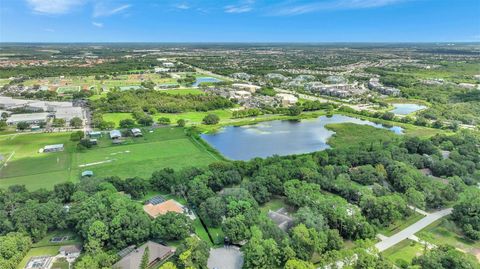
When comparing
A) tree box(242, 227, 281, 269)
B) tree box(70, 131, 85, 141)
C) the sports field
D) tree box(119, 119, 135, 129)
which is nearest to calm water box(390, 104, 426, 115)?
the sports field

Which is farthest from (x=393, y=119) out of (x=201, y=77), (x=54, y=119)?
(x=201, y=77)

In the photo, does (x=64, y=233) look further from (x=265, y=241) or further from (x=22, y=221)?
(x=265, y=241)

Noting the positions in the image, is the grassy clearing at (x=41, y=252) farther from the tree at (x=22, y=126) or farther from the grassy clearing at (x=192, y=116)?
the grassy clearing at (x=192, y=116)

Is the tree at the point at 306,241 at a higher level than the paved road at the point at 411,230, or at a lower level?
higher

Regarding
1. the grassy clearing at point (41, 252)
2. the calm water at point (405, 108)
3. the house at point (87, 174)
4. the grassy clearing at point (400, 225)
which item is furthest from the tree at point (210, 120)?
the calm water at point (405, 108)

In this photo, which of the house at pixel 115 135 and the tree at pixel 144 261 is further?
the house at pixel 115 135

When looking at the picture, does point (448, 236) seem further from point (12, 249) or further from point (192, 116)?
point (192, 116)
